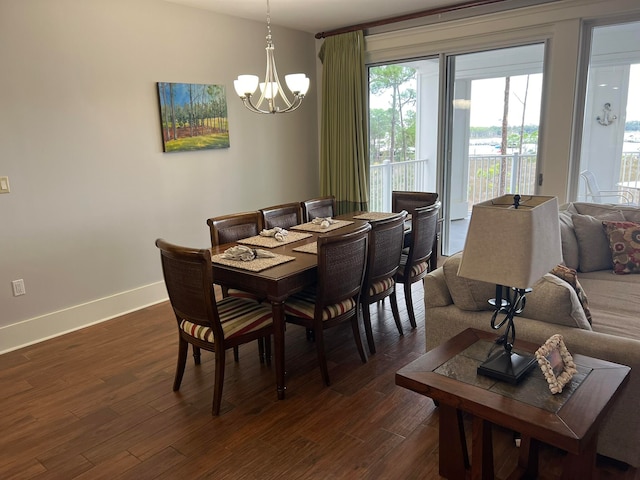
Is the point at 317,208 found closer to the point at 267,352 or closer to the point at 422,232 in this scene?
the point at 422,232

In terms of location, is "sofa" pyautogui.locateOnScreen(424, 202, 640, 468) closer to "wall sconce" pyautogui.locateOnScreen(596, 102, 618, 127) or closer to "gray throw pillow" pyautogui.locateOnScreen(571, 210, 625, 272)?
"gray throw pillow" pyautogui.locateOnScreen(571, 210, 625, 272)

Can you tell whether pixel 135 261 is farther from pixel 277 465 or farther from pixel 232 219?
pixel 277 465

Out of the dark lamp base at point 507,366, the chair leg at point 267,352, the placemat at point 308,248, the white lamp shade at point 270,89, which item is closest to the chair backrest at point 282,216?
the placemat at point 308,248

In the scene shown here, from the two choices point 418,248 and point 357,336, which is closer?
point 357,336

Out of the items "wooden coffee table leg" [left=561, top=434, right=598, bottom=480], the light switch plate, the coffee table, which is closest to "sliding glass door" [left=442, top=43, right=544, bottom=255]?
the coffee table

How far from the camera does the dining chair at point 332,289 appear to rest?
2.65m

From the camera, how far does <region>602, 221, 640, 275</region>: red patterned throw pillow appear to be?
325 centimetres

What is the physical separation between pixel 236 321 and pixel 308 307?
443 millimetres

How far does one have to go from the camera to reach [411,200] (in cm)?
434

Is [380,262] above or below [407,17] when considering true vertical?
below

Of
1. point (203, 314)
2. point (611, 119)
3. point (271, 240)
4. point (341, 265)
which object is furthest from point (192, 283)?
point (611, 119)

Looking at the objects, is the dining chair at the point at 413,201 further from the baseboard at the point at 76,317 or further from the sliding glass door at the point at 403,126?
the baseboard at the point at 76,317

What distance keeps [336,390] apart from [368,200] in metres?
3.24

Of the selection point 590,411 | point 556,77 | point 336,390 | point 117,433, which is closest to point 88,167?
point 117,433
